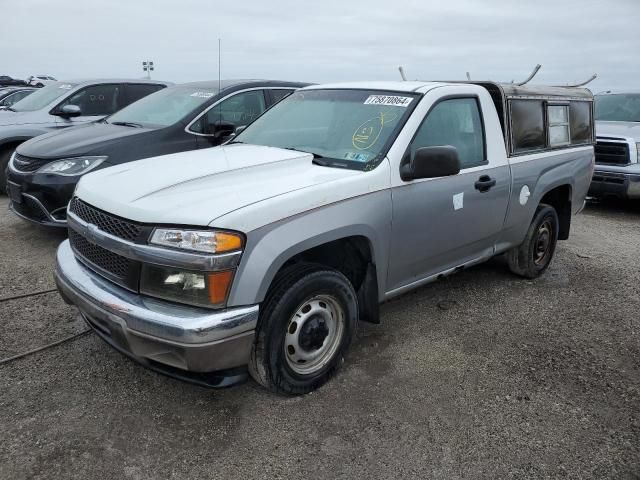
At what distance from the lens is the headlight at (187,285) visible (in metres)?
2.51

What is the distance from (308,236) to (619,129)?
792cm

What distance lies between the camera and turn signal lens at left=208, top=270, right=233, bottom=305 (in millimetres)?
2504

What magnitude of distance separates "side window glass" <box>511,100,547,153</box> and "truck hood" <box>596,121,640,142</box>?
454 cm

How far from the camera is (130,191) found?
290cm

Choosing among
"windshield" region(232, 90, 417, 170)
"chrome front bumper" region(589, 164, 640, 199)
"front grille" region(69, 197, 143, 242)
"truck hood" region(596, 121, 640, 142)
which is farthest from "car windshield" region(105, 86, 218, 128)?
"truck hood" region(596, 121, 640, 142)

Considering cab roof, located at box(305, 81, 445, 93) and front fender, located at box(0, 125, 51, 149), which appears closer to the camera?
cab roof, located at box(305, 81, 445, 93)

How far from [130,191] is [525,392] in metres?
2.57

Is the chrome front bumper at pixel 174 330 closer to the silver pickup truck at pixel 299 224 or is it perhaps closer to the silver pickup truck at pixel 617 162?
the silver pickup truck at pixel 299 224

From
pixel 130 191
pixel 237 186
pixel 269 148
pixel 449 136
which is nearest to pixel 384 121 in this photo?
pixel 449 136

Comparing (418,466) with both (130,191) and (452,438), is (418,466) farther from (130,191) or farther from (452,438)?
(130,191)

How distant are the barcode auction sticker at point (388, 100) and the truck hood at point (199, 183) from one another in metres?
0.67

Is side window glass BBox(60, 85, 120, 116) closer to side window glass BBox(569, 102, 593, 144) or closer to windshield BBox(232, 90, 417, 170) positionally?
windshield BBox(232, 90, 417, 170)

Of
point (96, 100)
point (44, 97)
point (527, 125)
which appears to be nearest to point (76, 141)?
point (96, 100)

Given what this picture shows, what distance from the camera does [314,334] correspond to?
10.0 ft
